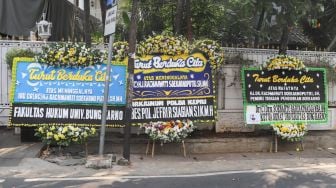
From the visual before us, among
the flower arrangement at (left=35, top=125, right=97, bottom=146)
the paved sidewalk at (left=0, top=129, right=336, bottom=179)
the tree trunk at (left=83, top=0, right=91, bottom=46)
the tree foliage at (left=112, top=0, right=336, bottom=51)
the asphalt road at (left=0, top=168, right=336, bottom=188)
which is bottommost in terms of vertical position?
the asphalt road at (left=0, top=168, right=336, bottom=188)

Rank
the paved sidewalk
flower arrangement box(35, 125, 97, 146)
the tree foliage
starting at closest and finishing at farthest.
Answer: the paved sidewalk, flower arrangement box(35, 125, 97, 146), the tree foliage

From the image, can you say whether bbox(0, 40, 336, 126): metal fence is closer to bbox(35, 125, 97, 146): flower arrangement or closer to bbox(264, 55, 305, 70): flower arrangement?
bbox(264, 55, 305, 70): flower arrangement

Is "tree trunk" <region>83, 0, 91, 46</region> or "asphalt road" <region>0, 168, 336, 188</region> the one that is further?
"tree trunk" <region>83, 0, 91, 46</region>

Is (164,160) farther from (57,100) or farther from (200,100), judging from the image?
(57,100)

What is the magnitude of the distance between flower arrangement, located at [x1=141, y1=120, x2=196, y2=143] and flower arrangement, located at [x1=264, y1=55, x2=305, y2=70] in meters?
2.34

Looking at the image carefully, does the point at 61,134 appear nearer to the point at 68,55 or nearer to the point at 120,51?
the point at 68,55

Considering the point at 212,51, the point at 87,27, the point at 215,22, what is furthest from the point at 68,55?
the point at 215,22

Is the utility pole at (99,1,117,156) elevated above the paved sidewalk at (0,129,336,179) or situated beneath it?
elevated above

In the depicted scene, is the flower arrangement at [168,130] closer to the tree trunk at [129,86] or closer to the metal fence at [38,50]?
the tree trunk at [129,86]

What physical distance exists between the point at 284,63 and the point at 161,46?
2.76 m

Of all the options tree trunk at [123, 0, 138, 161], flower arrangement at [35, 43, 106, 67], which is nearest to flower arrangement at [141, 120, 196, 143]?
tree trunk at [123, 0, 138, 161]

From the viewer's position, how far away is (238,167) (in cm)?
840

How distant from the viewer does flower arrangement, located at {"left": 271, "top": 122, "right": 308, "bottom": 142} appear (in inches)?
385

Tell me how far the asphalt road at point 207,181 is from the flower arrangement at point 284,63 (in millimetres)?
2849
